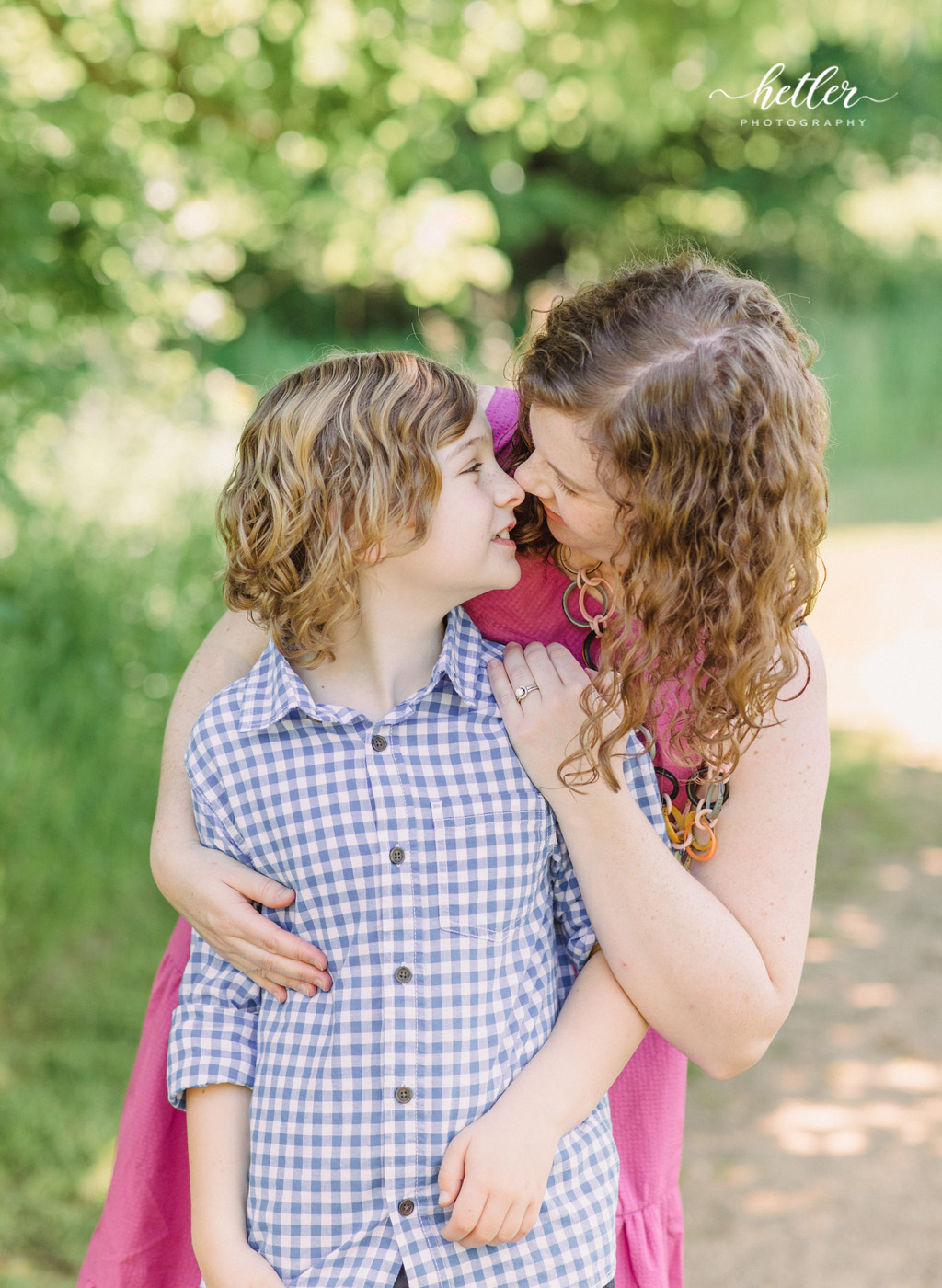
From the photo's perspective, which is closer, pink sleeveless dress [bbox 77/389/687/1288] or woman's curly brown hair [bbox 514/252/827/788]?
woman's curly brown hair [bbox 514/252/827/788]

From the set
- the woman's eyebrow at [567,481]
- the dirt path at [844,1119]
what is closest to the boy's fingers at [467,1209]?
the woman's eyebrow at [567,481]

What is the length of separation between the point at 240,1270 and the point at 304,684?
680 millimetres

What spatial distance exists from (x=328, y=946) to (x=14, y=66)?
142 inches

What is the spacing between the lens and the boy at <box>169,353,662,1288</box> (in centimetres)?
137

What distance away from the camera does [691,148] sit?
45.8 ft

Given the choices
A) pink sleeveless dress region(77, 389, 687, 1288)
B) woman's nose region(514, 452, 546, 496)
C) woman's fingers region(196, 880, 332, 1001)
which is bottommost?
pink sleeveless dress region(77, 389, 687, 1288)

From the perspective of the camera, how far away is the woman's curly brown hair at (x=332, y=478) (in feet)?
4.96

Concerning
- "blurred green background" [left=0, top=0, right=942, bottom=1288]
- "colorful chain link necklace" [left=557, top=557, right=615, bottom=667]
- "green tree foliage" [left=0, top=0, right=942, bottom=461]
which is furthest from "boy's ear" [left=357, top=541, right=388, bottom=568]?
"green tree foliage" [left=0, top=0, right=942, bottom=461]

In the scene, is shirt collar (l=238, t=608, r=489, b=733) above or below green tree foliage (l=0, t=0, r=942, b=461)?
below

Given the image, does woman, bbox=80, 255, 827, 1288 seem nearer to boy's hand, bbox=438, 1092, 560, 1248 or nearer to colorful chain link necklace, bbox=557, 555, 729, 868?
colorful chain link necklace, bbox=557, 555, 729, 868

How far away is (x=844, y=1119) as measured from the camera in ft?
11.8

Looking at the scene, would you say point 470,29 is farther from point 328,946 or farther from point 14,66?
point 328,946

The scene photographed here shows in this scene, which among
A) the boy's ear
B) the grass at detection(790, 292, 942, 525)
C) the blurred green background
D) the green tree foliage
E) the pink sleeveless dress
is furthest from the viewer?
the grass at detection(790, 292, 942, 525)

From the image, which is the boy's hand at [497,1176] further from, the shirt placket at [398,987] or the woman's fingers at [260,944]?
the woman's fingers at [260,944]
